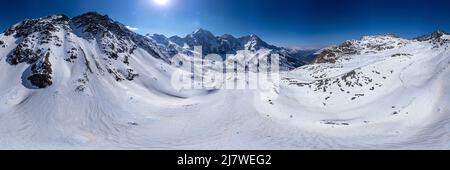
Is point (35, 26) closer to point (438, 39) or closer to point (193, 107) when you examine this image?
point (193, 107)

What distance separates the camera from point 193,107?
6338 centimetres

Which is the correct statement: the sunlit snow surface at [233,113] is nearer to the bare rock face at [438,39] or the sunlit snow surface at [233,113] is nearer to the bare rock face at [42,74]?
the bare rock face at [42,74]

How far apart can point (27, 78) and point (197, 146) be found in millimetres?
50678

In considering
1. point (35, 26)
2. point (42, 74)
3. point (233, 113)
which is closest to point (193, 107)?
point (233, 113)

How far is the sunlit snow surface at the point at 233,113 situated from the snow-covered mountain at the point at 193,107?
6.3 inches

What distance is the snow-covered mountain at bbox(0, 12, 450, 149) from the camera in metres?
37.2

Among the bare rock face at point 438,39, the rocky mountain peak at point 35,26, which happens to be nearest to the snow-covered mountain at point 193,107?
the rocky mountain peak at point 35,26

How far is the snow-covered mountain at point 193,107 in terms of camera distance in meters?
37.2

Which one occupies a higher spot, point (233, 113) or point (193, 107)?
point (193, 107)

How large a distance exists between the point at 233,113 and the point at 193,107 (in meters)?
11.6

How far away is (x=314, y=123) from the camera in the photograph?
43469 mm

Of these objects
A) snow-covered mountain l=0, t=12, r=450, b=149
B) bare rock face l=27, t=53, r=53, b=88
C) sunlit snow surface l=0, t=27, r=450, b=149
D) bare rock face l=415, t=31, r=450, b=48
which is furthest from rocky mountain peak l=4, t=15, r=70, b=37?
bare rock face l=415, t=31, r=450, b=48

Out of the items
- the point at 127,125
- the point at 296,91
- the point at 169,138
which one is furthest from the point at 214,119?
the point at 296,91

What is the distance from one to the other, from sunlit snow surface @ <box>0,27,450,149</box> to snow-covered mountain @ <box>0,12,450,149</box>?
0.16m
